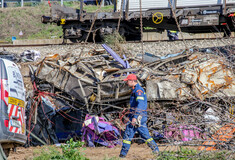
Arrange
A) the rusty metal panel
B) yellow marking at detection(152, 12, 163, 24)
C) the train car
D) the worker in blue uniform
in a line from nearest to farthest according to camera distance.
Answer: the worker in blue uniform
the train car
yellow marking at detection(152, 12, 163, 24)
the rusty metal panel

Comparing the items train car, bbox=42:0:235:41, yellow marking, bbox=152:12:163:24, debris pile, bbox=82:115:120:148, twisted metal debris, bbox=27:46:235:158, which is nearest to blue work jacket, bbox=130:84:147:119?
twisted metal debris, bbox=27:46:235:158

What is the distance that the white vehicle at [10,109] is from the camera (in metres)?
5.24

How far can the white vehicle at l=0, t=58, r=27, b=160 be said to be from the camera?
5238 millimetres

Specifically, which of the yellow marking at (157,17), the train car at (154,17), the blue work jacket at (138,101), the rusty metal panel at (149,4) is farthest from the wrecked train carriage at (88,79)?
the rusty metal panel at (149,4)

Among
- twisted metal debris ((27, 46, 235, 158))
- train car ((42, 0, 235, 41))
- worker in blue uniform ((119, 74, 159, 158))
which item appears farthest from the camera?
train car ((42, 0, 235, 41))

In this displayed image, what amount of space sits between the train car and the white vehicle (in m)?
9.40

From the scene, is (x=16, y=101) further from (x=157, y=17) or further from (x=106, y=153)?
(x=157, y=17)

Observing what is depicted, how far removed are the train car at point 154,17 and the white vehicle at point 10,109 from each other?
9403mm

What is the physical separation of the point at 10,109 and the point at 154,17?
11091 mm

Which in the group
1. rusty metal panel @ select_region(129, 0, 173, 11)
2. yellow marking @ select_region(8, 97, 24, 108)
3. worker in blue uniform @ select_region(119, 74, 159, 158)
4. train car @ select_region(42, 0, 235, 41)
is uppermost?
rusty metal panel @ select_region(129, 0, 173, 11)

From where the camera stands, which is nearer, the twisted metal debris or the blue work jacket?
the blue work jacket

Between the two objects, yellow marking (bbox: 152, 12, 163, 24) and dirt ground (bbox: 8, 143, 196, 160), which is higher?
yellow marking (bbox: 152, 12, 163, 24)

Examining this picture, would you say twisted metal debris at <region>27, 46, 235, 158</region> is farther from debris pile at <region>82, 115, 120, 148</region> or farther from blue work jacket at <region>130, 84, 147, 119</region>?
blue work jacket at <region>130, 84, 147, 119</region>

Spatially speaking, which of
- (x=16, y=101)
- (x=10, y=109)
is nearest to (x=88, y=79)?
(x=16, y=101)
